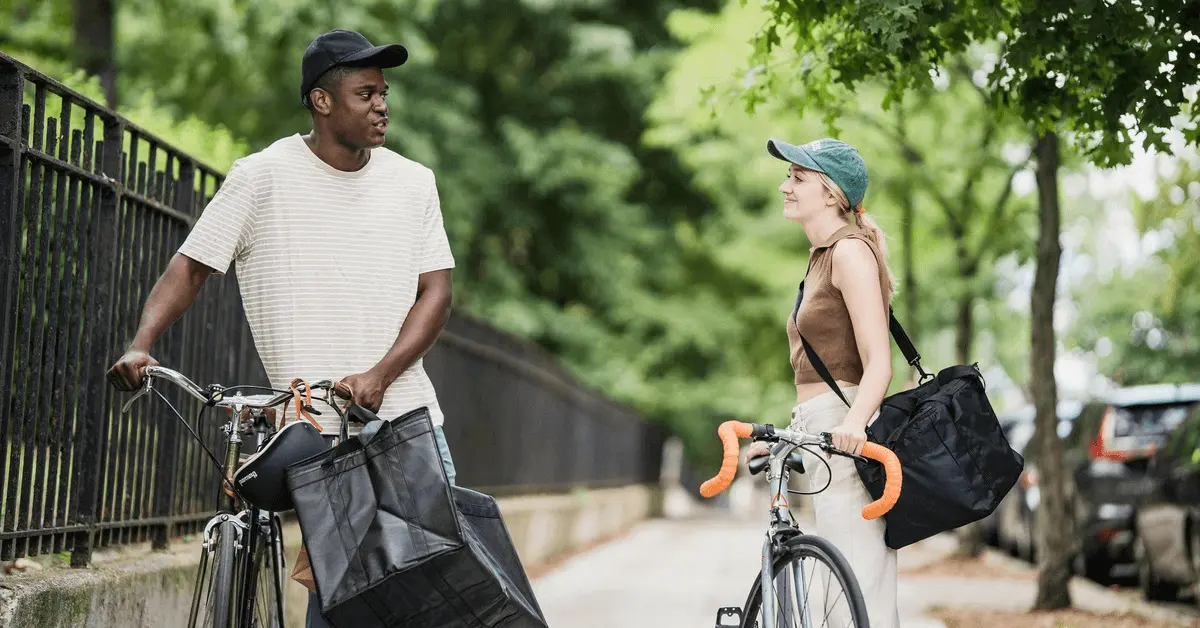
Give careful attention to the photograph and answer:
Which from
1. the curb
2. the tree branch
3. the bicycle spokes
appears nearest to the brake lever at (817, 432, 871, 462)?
the bicycle spokes

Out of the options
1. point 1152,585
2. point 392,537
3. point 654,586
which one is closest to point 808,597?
point 392,537

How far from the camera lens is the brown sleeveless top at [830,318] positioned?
4336 millimetres

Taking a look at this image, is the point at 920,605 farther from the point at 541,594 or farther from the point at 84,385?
the point at 84,385

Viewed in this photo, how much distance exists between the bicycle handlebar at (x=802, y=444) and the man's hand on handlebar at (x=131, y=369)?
4.79ft

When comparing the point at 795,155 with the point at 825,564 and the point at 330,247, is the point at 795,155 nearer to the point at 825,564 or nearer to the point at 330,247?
the point at 825,564

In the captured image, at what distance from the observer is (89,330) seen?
5.46 m

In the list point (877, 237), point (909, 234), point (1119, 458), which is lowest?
point (1119, 458)

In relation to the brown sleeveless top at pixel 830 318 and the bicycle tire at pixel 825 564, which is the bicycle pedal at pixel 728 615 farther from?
the brown sleeveless top at pixel 830 318

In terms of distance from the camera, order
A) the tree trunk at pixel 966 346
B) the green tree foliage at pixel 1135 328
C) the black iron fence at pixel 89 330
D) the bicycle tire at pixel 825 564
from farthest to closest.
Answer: the green tree foliage at pixel 1135 328 < the tree trunk at pixel 966 346 < the black iron fence at pixel 89 330 < the bicycle tire at pixel 825 564

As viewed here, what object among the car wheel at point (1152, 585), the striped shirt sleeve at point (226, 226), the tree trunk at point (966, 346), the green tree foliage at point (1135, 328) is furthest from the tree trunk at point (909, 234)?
the striped shirt sleeve at point (226, 226)

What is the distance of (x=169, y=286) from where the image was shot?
13.4 ft

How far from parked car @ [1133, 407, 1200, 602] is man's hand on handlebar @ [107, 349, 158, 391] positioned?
7463mm

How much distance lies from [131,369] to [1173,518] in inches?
329

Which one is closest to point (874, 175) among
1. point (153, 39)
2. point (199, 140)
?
point (199, 140)
